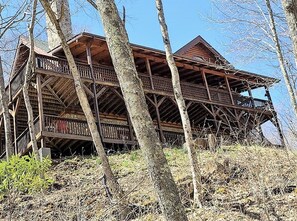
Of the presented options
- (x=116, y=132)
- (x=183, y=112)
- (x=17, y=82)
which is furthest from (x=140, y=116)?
(x=17, y=82)

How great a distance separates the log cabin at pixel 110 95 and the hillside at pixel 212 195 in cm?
446

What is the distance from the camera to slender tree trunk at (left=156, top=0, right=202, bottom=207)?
9.39m

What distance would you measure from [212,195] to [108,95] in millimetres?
12846

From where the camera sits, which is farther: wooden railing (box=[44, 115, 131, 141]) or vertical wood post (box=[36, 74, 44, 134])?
wooden railing (box=[44, 115, 131, 141])

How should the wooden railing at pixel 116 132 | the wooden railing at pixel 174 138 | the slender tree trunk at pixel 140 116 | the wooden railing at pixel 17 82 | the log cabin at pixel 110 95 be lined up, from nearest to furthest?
the slender tree trunk at pixel 140 116, the log cabin at pixel 110 95, the wooden railing at pixel 116 132, the wooden railing at pixel 17 82, the wooden railing at pixel 174 138

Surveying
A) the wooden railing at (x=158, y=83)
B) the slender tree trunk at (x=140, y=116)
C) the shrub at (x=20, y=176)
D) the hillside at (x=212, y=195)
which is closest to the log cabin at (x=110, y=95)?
the wooden railing at (x=158, y=83)

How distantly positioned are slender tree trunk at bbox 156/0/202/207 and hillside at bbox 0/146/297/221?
260mm

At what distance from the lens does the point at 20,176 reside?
10992mm

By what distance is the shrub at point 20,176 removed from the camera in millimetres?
10688

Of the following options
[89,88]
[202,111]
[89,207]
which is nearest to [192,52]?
[202,111]

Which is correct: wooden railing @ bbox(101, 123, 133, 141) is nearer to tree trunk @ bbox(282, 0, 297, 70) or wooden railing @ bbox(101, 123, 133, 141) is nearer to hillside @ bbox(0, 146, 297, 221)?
hillside @ bbox(0, 146, 297, 221)

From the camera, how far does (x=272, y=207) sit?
8242mm

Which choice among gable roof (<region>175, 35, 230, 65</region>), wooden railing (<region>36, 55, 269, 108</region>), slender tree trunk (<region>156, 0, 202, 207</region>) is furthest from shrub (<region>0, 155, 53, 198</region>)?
gable roof (<region>175, 35, 230, 65</region>)

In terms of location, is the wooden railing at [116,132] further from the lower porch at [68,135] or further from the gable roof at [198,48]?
the gable roof at [198,48]
